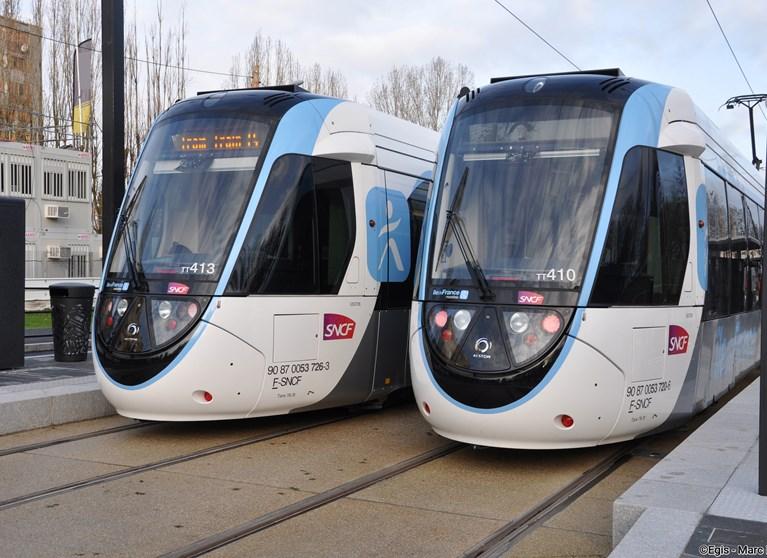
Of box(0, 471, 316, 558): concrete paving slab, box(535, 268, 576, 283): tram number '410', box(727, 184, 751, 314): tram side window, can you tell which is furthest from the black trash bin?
box(727, 184, 751, 314): tram side window

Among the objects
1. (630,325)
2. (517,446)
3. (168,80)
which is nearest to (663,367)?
(630,325)

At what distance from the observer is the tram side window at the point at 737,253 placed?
417 inches

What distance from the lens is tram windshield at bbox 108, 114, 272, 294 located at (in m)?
8.70

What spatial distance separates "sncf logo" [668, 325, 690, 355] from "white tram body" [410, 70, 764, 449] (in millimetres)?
16

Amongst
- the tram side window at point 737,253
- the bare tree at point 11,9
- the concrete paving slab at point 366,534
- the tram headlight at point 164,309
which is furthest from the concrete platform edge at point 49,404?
the bare tree at point 11,9

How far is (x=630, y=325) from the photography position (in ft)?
24.8

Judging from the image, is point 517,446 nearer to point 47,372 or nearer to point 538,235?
point 538,235

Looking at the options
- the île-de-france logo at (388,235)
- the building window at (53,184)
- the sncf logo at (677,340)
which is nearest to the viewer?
the sncf logo at (677,340)

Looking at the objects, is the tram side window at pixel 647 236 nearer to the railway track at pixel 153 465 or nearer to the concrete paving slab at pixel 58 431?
the railway track at pixel 153 465

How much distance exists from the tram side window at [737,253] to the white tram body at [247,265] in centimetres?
383

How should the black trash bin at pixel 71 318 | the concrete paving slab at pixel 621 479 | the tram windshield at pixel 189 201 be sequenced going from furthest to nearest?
the black trash bin at pixel 71 318
the tram windshield at pixel 189 201
the concrete paving slab at pixel 621 479

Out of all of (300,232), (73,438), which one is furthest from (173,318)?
(73,438)

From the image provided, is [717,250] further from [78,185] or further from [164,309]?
[78,185]

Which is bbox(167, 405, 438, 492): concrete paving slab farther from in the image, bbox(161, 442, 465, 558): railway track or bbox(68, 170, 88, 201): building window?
bbox(68, 170, 88, 201): building window
